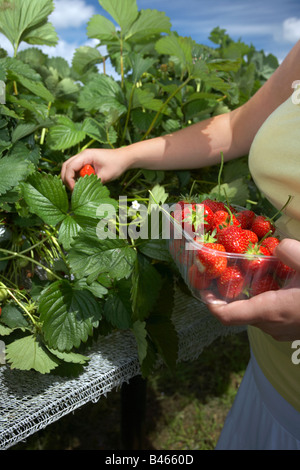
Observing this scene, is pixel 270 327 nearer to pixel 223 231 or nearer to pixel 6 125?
pixel 223 231

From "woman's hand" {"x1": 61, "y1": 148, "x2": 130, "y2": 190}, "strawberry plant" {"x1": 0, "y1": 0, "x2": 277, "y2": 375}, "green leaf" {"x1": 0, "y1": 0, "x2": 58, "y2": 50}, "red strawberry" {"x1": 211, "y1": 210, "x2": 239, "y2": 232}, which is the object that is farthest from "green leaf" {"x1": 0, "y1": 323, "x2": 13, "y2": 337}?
"green leaf" {"x1": 0, "y1": 0, "x2": 58, "y2": 50}

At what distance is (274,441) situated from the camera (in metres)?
0.83

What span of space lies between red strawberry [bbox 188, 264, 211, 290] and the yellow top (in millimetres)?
147

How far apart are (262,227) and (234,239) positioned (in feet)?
0.19

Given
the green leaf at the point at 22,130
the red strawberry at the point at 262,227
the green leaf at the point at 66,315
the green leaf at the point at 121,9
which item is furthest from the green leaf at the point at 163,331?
the green leaf at the point at 121,9

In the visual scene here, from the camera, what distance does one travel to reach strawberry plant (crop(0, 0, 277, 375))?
26.4 inches

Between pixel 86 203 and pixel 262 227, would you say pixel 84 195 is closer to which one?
pixel 86 203

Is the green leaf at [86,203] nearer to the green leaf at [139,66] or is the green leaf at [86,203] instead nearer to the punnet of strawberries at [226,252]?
the punnet of strawberries at [226,252]

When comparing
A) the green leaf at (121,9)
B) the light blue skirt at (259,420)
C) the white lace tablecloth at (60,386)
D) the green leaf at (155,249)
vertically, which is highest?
the green leaf at (121,9)

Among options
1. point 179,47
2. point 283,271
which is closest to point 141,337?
point 283,271

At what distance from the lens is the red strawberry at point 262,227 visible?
22.9 inches

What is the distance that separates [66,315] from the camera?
0.68 meters

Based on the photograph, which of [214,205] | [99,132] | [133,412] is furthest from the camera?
[133,412]

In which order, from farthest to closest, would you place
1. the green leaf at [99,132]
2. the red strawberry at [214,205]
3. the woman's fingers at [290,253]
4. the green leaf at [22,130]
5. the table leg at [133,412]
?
1. the table leg at [133,412]
2. the green leaf at [99,132]
3. the green leaf at [22,130]
4. the red strawberry at [214,205]
5. the woman's fingers at [290,253]
